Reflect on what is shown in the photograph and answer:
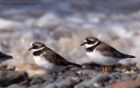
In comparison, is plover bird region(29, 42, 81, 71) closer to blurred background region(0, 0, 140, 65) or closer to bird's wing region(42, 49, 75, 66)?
bird's wing region(42, 49, 75, 66)

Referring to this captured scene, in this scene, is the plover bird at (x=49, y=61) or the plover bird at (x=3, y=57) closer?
the plover bird at (x=49, y=61)

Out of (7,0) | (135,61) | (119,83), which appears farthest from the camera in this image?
(7,0)

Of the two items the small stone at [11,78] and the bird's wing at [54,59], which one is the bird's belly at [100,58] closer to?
the bird's wing at [54,59]

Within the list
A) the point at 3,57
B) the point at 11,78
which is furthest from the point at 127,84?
the point at 3,57

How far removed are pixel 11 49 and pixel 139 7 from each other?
11.6 ft

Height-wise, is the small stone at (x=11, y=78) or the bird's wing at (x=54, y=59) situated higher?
the bird's wing at (x=54, y=59)

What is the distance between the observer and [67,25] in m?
12.9

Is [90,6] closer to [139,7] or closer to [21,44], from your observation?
[139,7]

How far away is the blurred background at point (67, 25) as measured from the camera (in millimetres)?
11812

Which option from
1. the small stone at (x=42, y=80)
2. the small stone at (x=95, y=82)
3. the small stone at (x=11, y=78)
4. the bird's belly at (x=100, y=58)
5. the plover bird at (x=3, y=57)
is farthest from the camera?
the plover bird at (x=3, y=57)

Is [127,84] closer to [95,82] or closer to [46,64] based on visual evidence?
[95,82]

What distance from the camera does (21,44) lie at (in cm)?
1196

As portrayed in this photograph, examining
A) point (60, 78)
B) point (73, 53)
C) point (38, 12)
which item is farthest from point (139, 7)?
point (60, 78)

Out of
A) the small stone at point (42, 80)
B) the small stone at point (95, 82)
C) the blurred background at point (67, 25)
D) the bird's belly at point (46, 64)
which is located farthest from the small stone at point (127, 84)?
the blurred background at point (67, 25)
